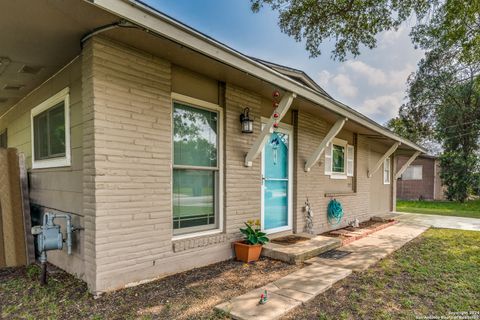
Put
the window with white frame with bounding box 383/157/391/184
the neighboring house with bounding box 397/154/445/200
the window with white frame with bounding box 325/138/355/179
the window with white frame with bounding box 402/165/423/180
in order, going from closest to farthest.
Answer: the window with white frame with bounding box 325/138/355/179 < the window with white frame with bounding box 383/157/391/184 < the neighboring house with bounding box 397/154/445/200 < the window with white frame with bounding box 402/165/423/180

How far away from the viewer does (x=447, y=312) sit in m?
2.80

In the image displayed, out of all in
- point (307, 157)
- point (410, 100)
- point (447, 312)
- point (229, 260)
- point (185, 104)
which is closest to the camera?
point (447, 312)

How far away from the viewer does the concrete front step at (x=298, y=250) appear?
13.9ft

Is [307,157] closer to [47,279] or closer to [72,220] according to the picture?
[72,220]

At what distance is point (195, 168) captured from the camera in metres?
4.00

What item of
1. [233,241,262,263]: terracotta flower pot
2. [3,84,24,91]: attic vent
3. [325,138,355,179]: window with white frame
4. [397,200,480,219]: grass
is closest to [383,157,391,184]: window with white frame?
[397,200,480,219]: grass

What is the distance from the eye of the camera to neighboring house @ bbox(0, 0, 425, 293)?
290 cm

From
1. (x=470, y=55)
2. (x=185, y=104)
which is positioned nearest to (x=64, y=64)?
(x=185, y=104)

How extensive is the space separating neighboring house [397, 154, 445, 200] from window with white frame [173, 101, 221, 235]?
18917 mm

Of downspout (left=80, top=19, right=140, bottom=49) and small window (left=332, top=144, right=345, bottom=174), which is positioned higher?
downspout (left=80, top=19, right=140, bottom=49)

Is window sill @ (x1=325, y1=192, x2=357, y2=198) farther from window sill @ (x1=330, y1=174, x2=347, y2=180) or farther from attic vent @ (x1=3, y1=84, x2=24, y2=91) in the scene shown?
attic vent @ (x1=3, y1=84, x2=24, y2=91)

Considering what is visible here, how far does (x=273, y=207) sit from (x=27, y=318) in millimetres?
3860

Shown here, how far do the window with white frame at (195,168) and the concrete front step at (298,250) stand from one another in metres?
0.95

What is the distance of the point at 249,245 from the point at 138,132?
2.25 metres
